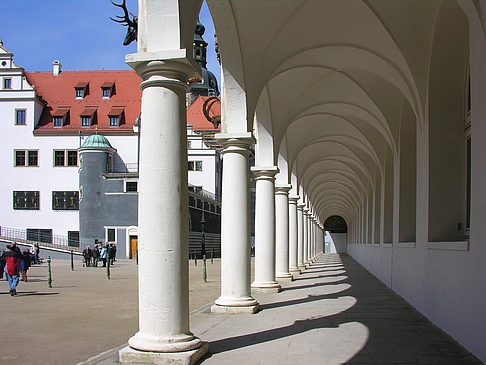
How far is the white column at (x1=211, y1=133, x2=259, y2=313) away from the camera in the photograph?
36.1ft

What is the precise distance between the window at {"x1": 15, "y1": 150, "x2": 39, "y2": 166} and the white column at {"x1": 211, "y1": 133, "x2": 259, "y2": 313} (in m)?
49.7

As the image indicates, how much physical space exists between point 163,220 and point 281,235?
12.1m

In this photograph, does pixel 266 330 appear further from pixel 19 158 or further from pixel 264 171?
pixel 19 158

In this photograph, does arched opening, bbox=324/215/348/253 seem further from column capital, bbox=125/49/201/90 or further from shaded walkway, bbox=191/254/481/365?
column capital, bbox=125/49/201/90

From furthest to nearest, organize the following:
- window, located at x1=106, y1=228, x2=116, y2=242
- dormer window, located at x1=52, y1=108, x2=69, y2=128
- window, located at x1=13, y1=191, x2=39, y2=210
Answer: dormer window, located at x1=52, y1=108, x2=69, y2=128 < window, located at x1=13, y1=191, x2=39, y2=210 < window, located at x1=106, y1=228, x2=116, y2=242

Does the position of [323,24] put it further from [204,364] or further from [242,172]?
[204,364]

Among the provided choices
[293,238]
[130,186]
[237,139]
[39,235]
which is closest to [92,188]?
[130,186]

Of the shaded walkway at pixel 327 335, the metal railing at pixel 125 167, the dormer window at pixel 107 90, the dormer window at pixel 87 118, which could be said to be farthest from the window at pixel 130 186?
the shaded walkway at pixel 327 335

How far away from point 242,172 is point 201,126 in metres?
54.4

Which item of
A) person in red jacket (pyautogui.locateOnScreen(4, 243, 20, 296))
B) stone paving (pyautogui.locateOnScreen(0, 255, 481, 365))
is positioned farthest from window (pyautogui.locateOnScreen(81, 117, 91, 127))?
stone paving (pyautogui.locateOnScreen(0, 255, 481, 365))

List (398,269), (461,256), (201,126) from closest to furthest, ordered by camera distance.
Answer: (461,256) < (398,269) < (201,126)

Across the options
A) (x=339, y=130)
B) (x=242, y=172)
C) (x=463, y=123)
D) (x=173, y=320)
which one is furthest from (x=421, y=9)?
Result: (x=339, y=130)

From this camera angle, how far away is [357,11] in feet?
39.2

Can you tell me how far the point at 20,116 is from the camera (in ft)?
186
